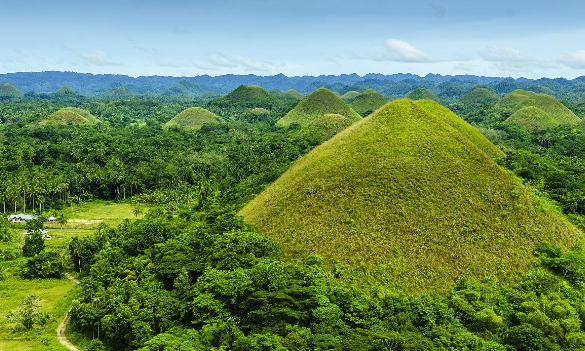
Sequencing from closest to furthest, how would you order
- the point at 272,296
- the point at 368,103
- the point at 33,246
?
1. the point at 272,296
2. the point at 33,246
3. the point at 368,103

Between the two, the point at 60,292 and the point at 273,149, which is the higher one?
the point at 273,149

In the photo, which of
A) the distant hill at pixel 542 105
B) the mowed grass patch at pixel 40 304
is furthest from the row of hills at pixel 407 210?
the distant hill at pixel 542 105

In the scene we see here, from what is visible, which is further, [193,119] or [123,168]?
[193,119]

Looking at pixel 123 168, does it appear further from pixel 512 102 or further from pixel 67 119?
pixel 512 102

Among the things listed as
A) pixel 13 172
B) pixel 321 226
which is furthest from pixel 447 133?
pixel 13 172

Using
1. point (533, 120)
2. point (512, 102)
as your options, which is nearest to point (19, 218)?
point (533, 120)

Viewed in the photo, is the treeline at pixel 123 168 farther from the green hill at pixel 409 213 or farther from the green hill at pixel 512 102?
the green hill at pixel 512 102

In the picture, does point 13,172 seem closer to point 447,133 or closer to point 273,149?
point 273,149
